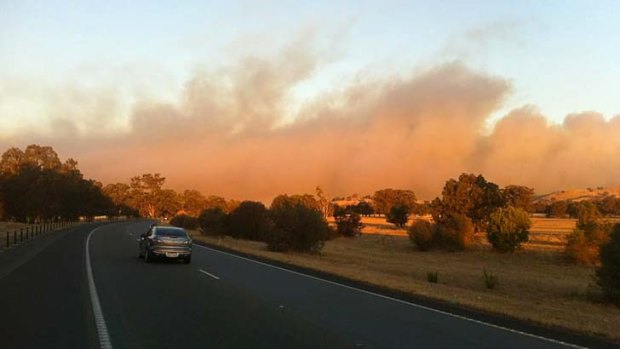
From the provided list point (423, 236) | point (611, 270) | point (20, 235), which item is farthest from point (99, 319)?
point (423, 236)

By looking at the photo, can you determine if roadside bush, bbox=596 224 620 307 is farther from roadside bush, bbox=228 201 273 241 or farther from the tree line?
the tree line

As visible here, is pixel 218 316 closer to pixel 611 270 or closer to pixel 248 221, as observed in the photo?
pixel 611 270

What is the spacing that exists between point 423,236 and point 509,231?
817cm

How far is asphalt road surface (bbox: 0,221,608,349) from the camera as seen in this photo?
8.96 meters

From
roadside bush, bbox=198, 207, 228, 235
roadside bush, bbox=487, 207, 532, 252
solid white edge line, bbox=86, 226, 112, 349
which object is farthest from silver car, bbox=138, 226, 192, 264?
roadside bush, bbox=198, 207, 228, 235

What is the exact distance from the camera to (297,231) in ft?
127

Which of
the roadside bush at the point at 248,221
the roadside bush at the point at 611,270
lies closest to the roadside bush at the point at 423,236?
the roadside bush at the point at 248,221

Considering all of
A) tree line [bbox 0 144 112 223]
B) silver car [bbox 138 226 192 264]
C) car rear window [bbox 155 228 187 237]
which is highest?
tree line [bbox 0 144 112 223]

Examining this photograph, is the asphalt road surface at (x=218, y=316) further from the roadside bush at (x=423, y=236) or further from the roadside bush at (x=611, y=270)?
the roadside bush at (x=423, y=236)

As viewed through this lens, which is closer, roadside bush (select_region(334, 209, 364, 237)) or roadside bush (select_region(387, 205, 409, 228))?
roadside bush (select_region(334, 209, 364, 237))

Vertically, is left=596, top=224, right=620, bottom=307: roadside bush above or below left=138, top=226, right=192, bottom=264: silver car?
below

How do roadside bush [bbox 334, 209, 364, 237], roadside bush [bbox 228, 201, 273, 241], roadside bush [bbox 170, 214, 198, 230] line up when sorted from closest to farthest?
roadside bush [bbox 228, 201, 273, 241] < roadside bush [bbox 334, 209, 364, 237] < roadside bush [bbox 170, 214, 198, 230]

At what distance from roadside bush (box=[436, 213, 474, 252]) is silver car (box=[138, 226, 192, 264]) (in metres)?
31.7

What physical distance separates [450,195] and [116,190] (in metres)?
141
